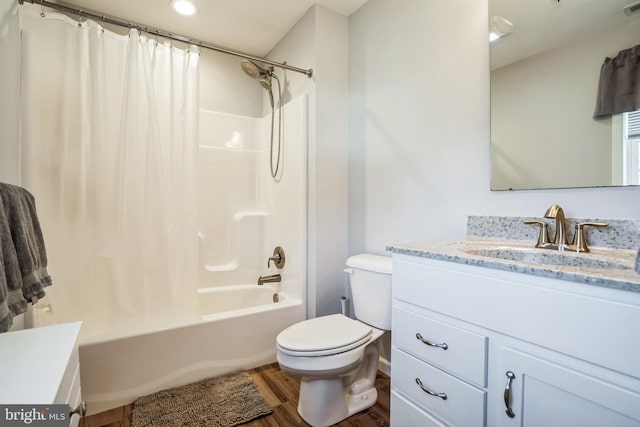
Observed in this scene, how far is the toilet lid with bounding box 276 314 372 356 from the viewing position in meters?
1.31

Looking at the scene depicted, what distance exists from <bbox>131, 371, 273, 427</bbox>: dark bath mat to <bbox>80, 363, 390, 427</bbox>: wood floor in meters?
0.04

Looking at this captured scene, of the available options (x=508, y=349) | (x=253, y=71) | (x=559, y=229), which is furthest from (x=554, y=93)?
(x=253, y=71)

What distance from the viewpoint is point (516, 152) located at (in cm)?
126

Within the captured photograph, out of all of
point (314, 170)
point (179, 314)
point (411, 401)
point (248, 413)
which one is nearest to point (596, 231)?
point (411, 401)

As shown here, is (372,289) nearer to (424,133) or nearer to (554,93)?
(424,133)

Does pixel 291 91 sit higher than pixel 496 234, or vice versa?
pixel 291 91

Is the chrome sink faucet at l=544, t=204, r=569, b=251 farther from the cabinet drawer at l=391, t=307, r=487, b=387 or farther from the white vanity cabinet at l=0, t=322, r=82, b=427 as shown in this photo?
the white vanity cabinet at l=0, t=322, r=82, b=427

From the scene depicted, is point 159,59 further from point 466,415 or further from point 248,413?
point 466,415

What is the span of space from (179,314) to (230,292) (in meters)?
0.70

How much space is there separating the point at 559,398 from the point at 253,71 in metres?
2.48

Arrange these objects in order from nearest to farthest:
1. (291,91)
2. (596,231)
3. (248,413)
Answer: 1. (596,231)
2. (248,413)
3. (291,91)

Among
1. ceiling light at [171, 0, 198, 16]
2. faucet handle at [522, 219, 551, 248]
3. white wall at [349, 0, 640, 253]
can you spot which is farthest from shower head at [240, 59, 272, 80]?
faucet handle at [522, 219, 551, 248]

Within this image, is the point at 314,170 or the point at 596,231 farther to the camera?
the point at 314,170

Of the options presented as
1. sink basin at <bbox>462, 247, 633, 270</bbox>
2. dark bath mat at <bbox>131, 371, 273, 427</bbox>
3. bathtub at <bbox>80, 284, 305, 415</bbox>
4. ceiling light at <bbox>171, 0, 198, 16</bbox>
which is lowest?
dark bath mat at <bbox>131, 371, 273, 427</bbox>
